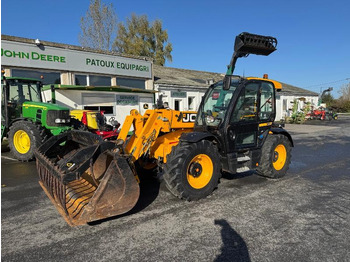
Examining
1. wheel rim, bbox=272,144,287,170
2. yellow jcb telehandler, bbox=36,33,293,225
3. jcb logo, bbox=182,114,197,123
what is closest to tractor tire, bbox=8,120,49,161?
yellow jcb telehandler, bbox=36,33,293,225

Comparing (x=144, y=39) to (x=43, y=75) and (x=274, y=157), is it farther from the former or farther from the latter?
(x=274, y=157)

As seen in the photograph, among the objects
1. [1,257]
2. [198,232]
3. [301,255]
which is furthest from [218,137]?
[1,257]

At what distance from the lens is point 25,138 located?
8.12 metres

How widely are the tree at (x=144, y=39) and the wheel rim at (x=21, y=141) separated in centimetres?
Answer: 2836

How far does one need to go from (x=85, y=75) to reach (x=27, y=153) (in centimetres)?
770

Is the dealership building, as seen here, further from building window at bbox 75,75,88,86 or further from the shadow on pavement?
the shadow on pavement

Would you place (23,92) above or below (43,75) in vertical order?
below

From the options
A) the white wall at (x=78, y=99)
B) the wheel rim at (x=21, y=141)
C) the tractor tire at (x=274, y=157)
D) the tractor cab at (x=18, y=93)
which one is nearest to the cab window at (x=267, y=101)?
the tractor tire at (x=274, y=157)

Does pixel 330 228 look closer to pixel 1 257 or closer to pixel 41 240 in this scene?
pixel 41 240

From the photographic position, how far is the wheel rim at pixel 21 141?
26.5ft

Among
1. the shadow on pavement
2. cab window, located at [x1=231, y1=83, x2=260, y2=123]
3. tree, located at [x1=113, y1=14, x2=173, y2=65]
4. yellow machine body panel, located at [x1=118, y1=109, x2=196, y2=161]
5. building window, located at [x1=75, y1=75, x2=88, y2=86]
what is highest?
tree, located at [x1=113, y1=14, x2=173, y2=65]

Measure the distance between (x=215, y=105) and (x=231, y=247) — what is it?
9.51 feet

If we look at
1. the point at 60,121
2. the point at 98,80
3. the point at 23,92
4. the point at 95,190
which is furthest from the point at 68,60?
the point at 95,190

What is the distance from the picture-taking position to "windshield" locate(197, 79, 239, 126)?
496 cm
